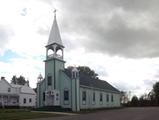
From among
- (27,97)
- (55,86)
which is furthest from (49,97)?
(27,97)

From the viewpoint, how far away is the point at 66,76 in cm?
3819

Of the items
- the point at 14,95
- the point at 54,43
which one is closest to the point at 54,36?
the point at 54,43

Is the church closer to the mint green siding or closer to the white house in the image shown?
the mint green siding

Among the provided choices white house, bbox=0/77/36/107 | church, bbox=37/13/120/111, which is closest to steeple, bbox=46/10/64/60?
church, bbox=37/13/120/111

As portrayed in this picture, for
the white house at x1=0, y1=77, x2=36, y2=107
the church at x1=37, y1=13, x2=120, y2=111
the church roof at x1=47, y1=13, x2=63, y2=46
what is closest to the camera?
the church at x1=37, y1=13, x2=120, y2=111

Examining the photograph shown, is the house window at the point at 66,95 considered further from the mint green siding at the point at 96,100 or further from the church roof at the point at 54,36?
the church roof at the point at 54,36

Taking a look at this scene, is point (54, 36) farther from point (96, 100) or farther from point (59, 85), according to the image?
point (96, 100)

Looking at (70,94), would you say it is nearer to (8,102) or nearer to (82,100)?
(82,100)

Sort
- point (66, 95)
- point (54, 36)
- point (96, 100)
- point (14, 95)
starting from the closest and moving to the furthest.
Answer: point (66, 95)
point (54, 36)
point (96, 100)
point (14, 95)

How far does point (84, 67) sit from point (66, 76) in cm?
3729

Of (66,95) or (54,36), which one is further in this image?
(54,36)

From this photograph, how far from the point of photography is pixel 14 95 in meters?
57.0

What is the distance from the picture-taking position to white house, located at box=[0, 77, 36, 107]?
54.9 meters

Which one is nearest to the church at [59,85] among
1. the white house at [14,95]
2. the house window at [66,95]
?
the house window at [66,95]
